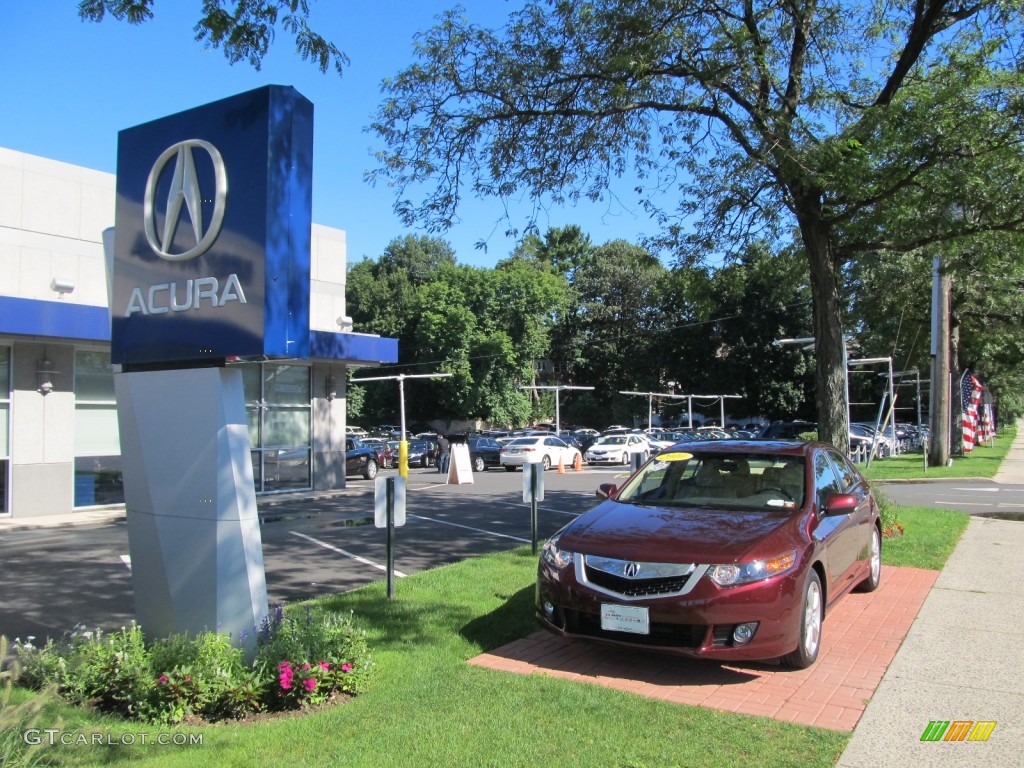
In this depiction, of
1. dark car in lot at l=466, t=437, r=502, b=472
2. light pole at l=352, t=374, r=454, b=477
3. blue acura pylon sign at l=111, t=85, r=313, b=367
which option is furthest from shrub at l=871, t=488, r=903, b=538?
dark car in lot at l=466, t=437, r=502, b=472

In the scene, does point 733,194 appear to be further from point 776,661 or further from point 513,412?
point 513,412

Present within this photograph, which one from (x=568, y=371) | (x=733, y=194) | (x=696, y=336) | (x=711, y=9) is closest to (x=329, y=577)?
(x=733, y=194)

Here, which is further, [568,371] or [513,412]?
[568,371]

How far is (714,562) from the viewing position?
5074mm

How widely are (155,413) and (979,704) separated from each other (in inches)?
210

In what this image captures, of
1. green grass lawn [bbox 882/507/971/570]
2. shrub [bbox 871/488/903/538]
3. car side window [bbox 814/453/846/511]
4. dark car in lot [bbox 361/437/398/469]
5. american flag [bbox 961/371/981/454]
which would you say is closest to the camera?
car side window [bbox 814/453/846/511]

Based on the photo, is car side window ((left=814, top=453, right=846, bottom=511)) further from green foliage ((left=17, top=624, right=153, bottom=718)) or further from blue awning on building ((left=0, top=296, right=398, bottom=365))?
blue awning on building ((left=0, top=296, right=398, bottom=365))

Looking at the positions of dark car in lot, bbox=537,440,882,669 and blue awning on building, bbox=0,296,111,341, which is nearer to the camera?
dark car in lot, bbox=537,440,882,669

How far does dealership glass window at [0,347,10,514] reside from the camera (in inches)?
567

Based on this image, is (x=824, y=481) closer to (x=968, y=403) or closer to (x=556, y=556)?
(x=556, y=556)

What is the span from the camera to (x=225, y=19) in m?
6.84

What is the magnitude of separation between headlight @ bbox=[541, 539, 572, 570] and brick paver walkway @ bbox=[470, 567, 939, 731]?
593 millimetres

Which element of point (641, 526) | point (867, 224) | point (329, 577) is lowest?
point (329, 577)

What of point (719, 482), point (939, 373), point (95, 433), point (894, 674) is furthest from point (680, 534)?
point (939, 373)
